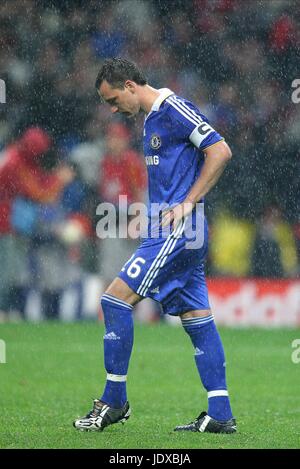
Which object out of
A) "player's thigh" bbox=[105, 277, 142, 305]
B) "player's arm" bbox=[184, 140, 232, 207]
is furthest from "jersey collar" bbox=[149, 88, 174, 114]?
"player's thigh" bbox=[105, 277, 142, 305]

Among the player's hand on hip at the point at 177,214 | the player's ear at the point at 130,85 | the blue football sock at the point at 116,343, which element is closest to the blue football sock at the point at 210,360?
the blue football sock at the point at 116,343

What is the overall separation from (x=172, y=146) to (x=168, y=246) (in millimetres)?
505

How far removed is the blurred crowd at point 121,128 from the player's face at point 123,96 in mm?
6187

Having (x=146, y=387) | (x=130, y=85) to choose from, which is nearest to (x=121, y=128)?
(x=146, y=387)

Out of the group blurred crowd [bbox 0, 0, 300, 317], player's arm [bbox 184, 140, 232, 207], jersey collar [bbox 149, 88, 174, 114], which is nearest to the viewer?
player's arm [bbox 184, 140, 232, 207]

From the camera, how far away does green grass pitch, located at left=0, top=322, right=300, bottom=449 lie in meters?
5.31

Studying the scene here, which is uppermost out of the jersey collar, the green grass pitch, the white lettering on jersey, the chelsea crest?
the jersey collar

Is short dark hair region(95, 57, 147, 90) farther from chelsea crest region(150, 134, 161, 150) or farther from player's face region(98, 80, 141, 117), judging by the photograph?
chelsea crest region(150, 134, 161, 150)

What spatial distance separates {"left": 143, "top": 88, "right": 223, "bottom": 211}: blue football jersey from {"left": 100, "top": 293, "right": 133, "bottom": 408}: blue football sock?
0.57 metres

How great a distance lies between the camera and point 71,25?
13484mm

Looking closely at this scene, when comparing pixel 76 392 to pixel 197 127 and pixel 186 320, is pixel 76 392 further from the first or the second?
pixel 197 127

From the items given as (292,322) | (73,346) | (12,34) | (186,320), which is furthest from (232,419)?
(12,34)

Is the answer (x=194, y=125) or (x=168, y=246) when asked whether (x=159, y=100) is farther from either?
(x=168, y=246)
